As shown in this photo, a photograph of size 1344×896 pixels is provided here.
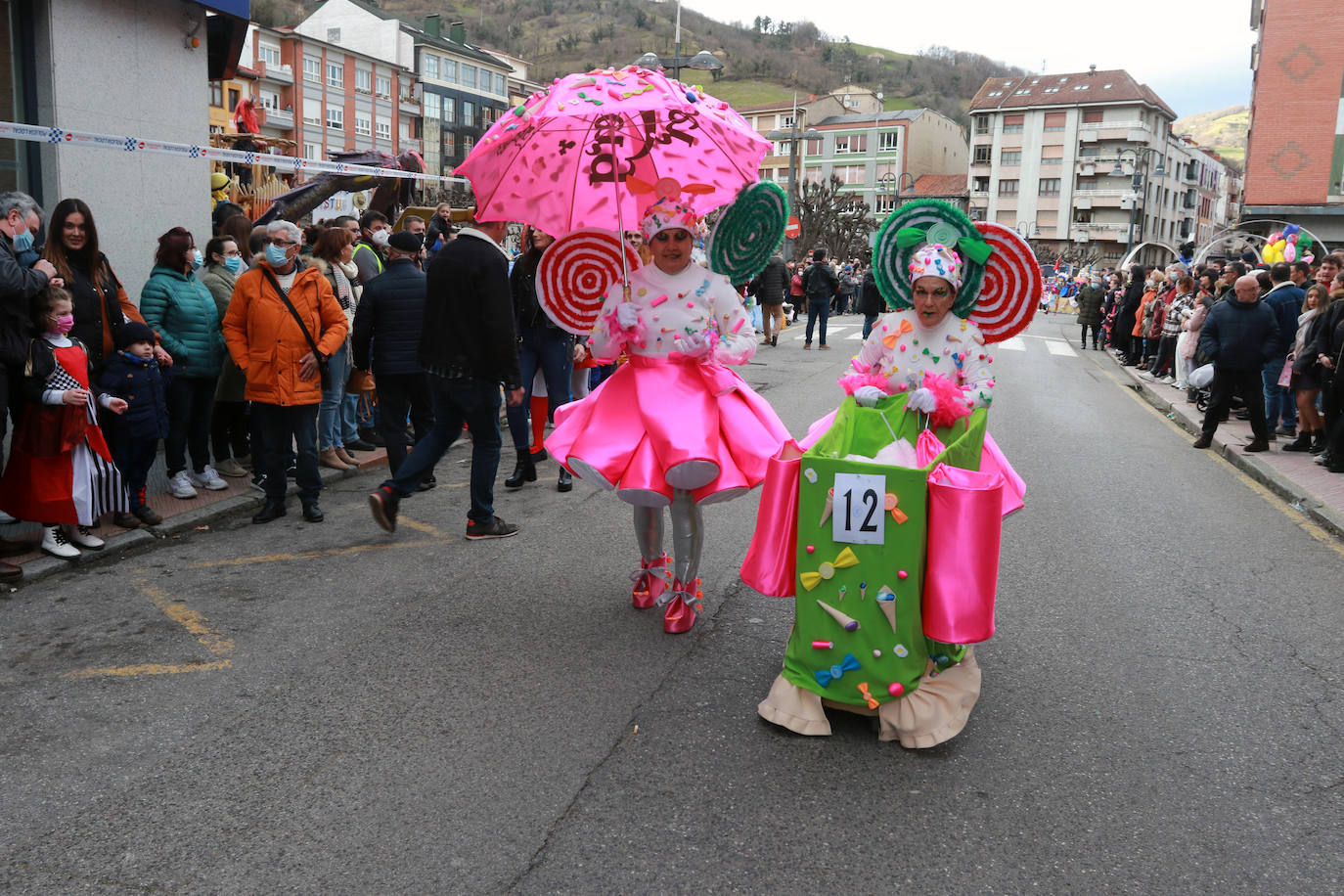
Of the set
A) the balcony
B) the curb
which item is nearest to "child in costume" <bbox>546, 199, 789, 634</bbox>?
the curb

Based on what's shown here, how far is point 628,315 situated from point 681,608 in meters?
1.36

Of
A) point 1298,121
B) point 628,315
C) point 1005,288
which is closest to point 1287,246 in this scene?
point 1005,288

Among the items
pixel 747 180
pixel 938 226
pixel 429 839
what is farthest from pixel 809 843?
pixel 747 180

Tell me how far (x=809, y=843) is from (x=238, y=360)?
5008 mm

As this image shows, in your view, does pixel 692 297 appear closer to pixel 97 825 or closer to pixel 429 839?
pixel 429 839

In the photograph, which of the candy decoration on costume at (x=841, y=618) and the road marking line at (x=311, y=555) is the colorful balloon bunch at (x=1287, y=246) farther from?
the candy decoration on costume at (x=841, y=618)

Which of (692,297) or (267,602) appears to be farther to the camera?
(267,602)

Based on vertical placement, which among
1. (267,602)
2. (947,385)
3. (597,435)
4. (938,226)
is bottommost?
(267,602)

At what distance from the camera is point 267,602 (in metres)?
5.21

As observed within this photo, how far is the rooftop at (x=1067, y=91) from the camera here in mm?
88125

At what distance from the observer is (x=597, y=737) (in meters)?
3.73

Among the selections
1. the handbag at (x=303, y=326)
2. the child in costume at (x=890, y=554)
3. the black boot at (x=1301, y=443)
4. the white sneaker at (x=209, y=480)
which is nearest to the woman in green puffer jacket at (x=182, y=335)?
the white sneaker at (x=209, y=480)

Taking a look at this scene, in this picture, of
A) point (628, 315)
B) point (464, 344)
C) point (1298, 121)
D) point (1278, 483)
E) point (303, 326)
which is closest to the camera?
point (628, 315)

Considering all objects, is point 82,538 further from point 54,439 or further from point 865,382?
point 865,382
